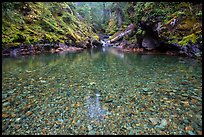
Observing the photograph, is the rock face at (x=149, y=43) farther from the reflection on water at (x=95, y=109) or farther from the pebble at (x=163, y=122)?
the pebble at (x=163, y=122)

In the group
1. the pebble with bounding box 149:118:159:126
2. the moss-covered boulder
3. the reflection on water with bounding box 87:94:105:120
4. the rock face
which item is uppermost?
the moss-covered boulder

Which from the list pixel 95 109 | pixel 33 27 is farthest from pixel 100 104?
pixel 33 27

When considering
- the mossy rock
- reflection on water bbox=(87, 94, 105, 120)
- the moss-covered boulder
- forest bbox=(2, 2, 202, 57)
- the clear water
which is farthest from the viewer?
A: the moss-covered boulder

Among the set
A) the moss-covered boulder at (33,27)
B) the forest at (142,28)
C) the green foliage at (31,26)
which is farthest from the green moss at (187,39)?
the green foliage at (31,26)

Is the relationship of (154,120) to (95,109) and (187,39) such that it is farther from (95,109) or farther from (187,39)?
(187,39)

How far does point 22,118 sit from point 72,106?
1.28 metres

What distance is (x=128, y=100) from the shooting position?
486 centimetres

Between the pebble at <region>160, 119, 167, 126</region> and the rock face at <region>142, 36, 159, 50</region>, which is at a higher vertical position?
the rock face at <region>142, 36, 159, 50</region>

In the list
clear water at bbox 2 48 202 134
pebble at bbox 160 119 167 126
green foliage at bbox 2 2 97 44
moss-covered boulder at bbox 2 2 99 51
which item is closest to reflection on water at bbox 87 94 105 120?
clear water at bbox 2 48 202 134

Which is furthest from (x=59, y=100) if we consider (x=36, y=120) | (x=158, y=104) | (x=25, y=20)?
(x=25, y=20)

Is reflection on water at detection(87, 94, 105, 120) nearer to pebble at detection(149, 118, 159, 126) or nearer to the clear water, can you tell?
the clear water

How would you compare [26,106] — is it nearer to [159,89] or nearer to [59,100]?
[59,100]

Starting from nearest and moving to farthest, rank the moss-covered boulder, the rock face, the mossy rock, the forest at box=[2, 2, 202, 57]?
the mossy rock
the forest at box=[2, 2, 202, 57]
the moss-covered boulder
the rock face

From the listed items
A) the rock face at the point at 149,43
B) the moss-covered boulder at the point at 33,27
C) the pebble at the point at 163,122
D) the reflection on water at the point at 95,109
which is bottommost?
the reflection on water at the point at 95,109
